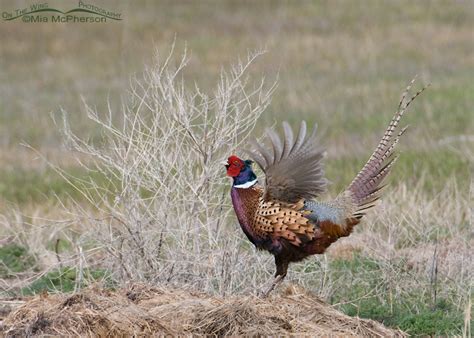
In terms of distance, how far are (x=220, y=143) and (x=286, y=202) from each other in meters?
0.84

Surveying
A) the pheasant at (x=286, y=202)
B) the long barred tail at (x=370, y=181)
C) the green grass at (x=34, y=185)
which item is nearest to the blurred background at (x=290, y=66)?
the green grass at (x=34, y=185)

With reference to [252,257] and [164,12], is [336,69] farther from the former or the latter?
[252,257]

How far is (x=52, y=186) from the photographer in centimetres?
1342

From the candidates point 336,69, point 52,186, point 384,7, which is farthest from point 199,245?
point 384,7

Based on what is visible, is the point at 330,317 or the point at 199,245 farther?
the point at 199,245

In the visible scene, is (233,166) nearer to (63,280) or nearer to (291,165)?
(291,165)

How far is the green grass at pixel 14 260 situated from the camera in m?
9.17

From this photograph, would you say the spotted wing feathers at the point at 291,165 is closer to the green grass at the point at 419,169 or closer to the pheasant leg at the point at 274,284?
the pheasant leg at the point at 274,284

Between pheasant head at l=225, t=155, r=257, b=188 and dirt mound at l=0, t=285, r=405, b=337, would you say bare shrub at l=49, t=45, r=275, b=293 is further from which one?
dirt mound at l=0, t=285, r=405, b=337

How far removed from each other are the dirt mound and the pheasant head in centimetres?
75

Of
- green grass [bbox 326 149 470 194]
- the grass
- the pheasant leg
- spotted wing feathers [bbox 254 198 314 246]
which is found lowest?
green grass [bbox 326 149 470 194]

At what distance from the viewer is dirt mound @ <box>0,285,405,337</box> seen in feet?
21.3

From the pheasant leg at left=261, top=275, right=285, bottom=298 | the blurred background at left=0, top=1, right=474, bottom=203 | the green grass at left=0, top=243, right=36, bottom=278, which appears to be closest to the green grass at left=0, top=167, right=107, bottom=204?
the blurred background at left=0, top=1, right=474, bottom=203

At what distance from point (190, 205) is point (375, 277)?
148cm
